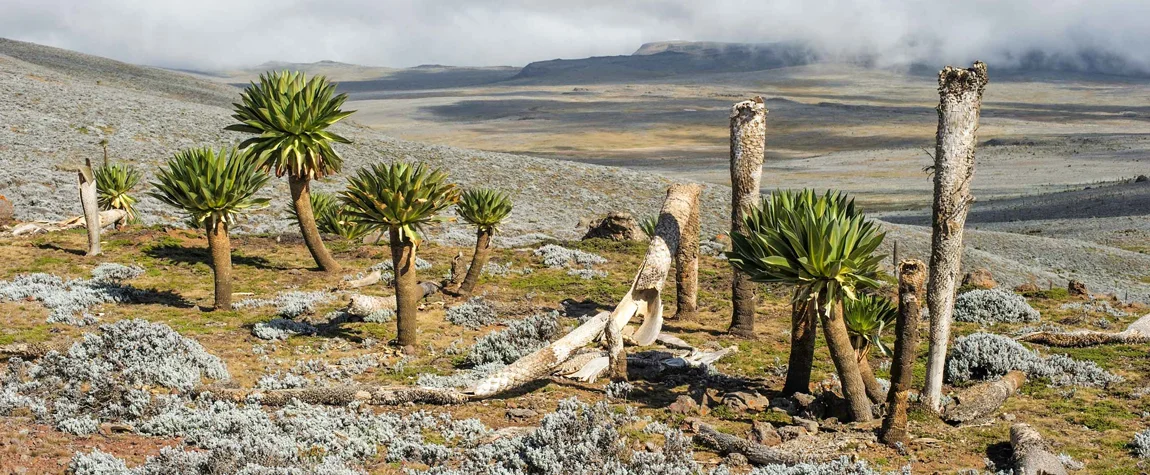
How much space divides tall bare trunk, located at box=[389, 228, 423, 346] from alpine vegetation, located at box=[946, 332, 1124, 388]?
8.50 m

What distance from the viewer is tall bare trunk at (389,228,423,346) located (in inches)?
557

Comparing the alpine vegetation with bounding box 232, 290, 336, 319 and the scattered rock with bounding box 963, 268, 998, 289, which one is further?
the scattered rock with bounding box 963, 268, 998, 289

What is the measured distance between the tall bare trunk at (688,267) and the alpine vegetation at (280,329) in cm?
685

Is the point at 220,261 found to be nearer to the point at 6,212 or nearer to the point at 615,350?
the point at 615,350

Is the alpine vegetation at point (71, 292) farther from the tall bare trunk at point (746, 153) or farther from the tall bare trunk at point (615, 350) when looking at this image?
the tall bare trunk at point (746, 153)

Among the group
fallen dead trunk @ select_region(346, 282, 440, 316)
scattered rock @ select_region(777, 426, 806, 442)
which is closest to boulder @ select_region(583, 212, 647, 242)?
fallen dead trunk @ select_region(346, 282, 440, 316)

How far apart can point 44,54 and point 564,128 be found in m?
67.6

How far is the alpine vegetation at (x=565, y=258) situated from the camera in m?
22.4

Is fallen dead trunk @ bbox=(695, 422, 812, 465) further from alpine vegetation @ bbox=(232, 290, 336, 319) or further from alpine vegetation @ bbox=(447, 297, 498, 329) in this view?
alpine vegetation @ bbox=(232, 290, 336, 319)

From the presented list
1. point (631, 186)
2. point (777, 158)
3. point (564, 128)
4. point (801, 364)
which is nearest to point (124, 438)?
point (801, 364)

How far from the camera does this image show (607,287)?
65.6 ft

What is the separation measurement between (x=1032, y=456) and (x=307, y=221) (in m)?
15.4

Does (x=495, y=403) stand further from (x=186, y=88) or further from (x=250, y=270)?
(x=186, y=88)

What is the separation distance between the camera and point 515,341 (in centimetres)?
1456
